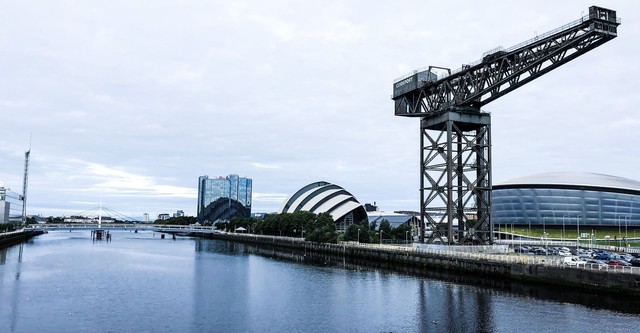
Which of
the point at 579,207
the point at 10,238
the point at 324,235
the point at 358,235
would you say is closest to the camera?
the point at 358,235

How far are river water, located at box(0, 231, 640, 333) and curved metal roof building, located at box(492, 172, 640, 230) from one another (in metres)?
89.0

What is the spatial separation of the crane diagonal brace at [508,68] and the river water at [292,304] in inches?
952

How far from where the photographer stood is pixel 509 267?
52.6 meters

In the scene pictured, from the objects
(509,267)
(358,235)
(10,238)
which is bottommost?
(10,238)

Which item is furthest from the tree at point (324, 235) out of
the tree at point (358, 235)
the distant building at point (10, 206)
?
the distant building at point (10, 206)

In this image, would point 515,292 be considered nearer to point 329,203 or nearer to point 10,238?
point 329,203

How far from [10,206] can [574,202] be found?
16628cm

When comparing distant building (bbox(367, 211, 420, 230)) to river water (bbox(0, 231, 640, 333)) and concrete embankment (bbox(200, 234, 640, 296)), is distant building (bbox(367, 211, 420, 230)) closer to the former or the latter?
concrete embankment (bbox(200, 234, 640, 296))

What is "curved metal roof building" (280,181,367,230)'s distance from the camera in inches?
5969

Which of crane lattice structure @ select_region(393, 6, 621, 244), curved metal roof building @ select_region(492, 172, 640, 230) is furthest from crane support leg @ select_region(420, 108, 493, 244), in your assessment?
curved metal roof building @ select_region(492, 172, 640, 230)

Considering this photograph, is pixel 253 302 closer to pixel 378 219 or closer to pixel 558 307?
pixel 558 307

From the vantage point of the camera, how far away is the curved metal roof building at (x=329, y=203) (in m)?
152

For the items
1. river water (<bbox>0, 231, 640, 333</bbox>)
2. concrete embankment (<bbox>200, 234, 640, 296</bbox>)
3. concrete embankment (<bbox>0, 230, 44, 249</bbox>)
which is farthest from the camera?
concrete embankment (<bbox>0, 230, 44, 249</bbox>)

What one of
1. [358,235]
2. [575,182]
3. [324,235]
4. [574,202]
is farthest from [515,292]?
[575,182]
